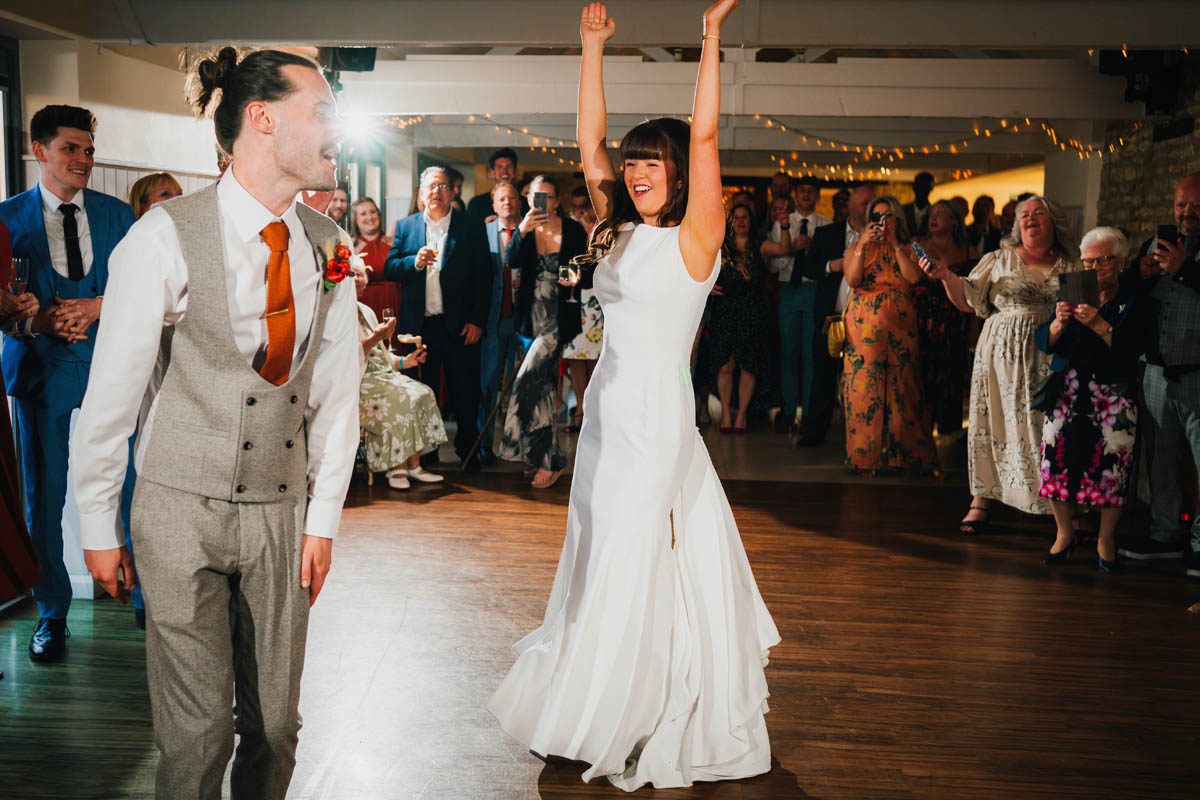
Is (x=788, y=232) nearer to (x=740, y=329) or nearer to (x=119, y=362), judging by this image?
(x=740, y=329)

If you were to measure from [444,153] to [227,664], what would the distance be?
12.6 metres

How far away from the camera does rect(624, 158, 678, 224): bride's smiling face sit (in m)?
2.56

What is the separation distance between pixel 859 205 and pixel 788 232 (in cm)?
147

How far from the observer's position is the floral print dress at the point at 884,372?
655 cm

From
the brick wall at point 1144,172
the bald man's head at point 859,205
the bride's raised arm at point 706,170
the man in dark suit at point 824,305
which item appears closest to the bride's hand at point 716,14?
the bride's raised arm at point 706,170

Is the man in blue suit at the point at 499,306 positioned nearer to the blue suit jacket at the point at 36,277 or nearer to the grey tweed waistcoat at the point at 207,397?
the blue suit jacket at the point at 36,277

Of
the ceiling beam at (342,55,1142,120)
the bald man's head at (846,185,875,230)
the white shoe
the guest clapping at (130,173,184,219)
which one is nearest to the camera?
the guest clapping at (130,173,184,219)

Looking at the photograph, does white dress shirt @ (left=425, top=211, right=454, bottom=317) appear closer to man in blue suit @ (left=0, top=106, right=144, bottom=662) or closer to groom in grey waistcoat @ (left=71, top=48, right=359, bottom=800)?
man in blue suit @ (left=0, top=106, right=144, bottom=662)

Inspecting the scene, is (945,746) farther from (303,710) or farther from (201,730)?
(201,730)

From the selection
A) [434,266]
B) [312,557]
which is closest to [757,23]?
[434,266]

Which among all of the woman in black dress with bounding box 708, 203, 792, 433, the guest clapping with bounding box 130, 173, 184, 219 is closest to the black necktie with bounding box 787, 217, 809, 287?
the woman in black dress with bounding box 708, 203, 792, 433

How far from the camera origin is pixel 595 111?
8.89 ft

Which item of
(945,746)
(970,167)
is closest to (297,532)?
(945,746)

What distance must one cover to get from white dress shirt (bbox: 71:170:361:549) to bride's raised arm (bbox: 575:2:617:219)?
1.01 meters
